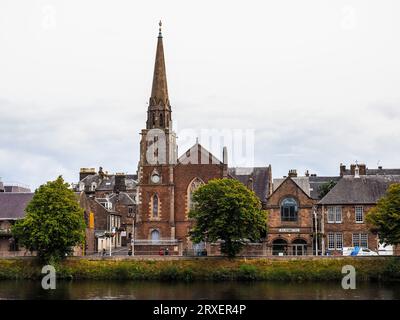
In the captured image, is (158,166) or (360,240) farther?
(158,166)

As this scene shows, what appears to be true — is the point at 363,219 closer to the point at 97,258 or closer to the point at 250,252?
the point at 250,252

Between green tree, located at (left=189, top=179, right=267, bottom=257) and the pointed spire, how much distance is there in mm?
23067

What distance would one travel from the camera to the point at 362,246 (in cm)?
7694

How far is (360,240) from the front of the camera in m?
77.1

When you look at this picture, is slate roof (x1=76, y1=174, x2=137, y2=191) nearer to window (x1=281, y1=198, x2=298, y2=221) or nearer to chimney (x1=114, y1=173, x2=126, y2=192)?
chimney (x1=114, y1=173, x2=126, y2=192)

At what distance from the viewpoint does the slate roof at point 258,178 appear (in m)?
93.6

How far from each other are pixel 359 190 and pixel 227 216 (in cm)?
1927

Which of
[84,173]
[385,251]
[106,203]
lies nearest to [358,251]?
[385,251]

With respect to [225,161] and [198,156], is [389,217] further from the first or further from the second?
[198,156]

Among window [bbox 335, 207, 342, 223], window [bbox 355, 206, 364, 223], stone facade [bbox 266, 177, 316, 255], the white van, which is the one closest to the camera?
the white van

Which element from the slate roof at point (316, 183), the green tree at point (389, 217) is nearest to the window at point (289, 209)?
the green tree at point (389, 217)

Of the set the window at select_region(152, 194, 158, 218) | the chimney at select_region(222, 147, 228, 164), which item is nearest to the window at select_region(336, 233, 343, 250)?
the chimney at select_region(222, 147, 228, 164)

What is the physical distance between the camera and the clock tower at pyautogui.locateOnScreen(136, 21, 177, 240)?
8744 centimetres
